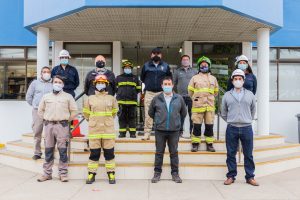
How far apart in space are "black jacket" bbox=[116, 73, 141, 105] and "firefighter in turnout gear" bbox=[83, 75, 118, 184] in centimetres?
150

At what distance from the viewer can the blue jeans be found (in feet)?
22.3

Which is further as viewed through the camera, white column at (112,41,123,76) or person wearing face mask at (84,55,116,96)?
white column at (112,41,123,76)

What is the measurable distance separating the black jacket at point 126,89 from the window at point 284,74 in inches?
Answer: 214

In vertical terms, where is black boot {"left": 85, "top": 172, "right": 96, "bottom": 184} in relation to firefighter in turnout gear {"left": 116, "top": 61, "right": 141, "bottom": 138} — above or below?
below

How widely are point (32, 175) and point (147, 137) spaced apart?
2.47 meters

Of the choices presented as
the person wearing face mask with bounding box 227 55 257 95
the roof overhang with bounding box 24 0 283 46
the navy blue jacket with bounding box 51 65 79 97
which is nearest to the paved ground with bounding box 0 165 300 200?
the person wearing face mask with bounding box 227 55 257 95

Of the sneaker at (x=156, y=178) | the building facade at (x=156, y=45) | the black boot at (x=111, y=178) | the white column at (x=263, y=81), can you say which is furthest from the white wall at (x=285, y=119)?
the black boot at (x=111, y=178)

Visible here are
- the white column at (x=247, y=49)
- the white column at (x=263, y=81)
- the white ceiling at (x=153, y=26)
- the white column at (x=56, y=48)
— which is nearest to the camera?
the white ceiling at (x=153, y=26)

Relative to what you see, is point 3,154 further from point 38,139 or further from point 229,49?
point 229,49

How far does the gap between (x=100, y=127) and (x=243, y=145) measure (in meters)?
2.59

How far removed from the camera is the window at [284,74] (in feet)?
40.5

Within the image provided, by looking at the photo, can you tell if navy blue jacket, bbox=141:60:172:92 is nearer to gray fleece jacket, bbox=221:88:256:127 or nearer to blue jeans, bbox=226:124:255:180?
gray fleece jacket, bbox=221:88:256:127

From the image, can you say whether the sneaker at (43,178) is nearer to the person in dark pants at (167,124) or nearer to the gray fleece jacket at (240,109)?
the person in dark pants at (167,124)

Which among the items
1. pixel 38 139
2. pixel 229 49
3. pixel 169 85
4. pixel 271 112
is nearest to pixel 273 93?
pixel 271 112
